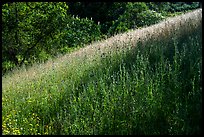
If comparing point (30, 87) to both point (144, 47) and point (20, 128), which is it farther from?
point (144, 47)

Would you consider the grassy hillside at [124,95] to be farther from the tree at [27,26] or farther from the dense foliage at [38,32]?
the tree at [27,26]

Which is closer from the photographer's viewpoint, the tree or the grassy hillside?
the grassy hillside

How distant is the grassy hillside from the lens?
15.3 feet

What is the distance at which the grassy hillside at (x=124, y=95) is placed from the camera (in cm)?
465

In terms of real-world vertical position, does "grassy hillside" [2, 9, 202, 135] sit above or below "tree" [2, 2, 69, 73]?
below

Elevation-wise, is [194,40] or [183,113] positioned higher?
[194,40]

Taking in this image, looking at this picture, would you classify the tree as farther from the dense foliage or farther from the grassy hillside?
the grassy hillside

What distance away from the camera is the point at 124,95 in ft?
16.7

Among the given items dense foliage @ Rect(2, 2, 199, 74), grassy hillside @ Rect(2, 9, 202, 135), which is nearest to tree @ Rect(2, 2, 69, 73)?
dense foliage @ Rect(2, 2, 199, 74)

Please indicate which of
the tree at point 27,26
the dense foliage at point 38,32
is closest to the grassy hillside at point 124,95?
the dense foliage at point 38,32

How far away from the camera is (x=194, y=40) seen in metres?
6.08

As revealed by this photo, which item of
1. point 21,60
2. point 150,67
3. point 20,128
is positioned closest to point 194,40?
point 150,67

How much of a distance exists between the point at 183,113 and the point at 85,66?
3.18m

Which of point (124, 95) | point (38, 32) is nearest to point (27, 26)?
point (38, 32)
